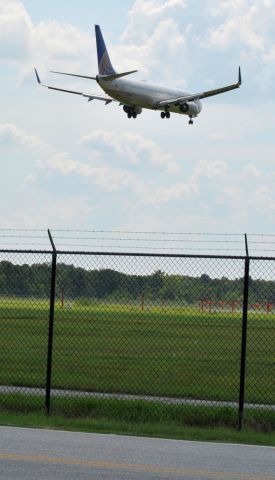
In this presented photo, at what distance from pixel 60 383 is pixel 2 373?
7.29ft

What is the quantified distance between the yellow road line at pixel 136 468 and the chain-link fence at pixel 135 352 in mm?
3397

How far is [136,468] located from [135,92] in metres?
56.5

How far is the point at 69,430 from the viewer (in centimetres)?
1287

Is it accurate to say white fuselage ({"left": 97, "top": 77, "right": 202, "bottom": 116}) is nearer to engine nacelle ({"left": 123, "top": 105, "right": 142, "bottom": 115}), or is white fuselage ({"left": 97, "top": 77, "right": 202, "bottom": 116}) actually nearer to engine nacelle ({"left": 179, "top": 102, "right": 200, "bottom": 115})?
engine nacelle ({"left": 123, "top": 105, "right": 142, "bottom": 115})

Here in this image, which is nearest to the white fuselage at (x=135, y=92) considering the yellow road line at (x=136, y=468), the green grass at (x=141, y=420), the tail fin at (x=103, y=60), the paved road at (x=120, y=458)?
the tail fin at (x=103, y=60)

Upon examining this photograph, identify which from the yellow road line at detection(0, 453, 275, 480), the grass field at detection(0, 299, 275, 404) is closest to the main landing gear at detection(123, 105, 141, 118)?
the grass field at detection(0, 299, 275, 404)

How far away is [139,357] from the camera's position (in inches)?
1186

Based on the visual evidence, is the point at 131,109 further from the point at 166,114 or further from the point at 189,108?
the point at 189,108

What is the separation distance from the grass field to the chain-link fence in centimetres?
3

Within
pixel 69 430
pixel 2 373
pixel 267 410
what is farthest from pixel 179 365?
pixel 69 430

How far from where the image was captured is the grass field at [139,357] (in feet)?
70.5

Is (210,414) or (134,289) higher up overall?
(134,289)

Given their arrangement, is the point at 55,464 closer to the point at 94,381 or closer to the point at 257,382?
the point at 94,381

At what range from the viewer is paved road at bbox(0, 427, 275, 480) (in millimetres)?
9750
